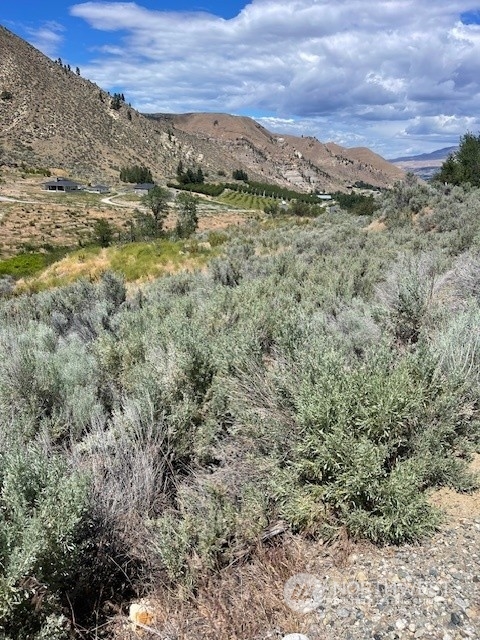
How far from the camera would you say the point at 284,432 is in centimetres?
344

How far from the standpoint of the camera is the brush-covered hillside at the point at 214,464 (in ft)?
8.23

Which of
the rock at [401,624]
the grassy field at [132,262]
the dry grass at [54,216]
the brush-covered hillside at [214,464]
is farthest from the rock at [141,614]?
the dry grass at [54,216]

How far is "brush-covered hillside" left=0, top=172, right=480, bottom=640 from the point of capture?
2508 millimetres

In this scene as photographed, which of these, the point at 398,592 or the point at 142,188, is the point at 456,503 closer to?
the point at 398,592

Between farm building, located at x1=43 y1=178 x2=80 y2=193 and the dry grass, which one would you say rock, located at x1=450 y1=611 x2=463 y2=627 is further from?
farm building, located at x1=43 y1=178 x2=80 y2=193

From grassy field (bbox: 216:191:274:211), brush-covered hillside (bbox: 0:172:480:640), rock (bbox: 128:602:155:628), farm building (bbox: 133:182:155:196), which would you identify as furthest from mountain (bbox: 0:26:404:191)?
rock (bbox: 128:602:155:628)

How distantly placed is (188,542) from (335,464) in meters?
1.02

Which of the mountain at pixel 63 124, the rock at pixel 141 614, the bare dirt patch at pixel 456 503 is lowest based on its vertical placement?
the rock at pixel 141 614

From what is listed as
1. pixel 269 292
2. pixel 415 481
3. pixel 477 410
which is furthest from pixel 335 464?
pixel 269 292

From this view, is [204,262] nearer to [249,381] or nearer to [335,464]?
[249,381]

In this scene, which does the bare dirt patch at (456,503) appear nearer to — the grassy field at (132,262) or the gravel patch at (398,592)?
the gravel patch at (398,592)

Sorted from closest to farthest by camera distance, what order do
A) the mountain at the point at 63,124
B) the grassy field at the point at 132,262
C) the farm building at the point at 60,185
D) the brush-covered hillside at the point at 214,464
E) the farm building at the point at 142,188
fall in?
the brush-covered hillside at the point at 214,464
the grassy field at the point at 132,262
the farm building at the point at 60,185
the farm building at the point at 142,188
the mountain at the point at 63,124

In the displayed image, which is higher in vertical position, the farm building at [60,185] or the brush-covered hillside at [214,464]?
the farm building at [60,185]

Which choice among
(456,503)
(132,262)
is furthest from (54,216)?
(456,503)
